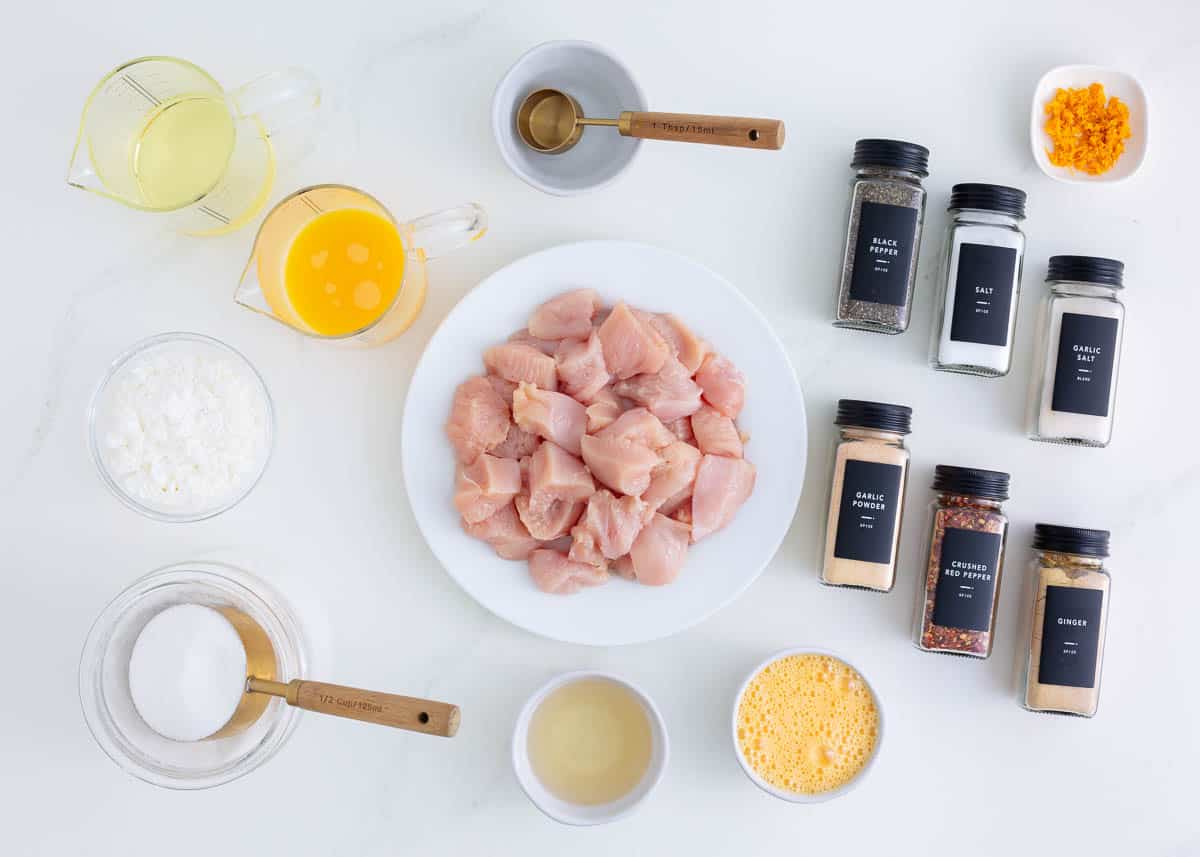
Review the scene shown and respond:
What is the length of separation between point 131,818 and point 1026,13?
2261mm

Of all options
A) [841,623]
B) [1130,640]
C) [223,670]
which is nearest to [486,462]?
[223,670]

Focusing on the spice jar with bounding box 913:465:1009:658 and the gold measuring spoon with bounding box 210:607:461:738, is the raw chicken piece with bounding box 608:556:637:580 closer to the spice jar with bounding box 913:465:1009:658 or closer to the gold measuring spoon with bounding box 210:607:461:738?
the gold measuring spoon with bounding box 210:607:461:738

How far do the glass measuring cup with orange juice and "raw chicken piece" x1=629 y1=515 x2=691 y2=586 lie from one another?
0.58m

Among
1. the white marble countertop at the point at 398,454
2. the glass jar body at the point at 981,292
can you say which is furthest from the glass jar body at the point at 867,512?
the glass jar body at the point at 981,292

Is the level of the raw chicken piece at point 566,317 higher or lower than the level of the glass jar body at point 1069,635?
higher

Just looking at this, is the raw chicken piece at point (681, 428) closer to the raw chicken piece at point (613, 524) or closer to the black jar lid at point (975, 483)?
the raw chicken piece at point (613, 524)

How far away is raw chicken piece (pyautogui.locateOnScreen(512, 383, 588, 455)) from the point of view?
4.98ft

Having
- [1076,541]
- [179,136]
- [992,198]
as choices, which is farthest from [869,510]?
[179,136]

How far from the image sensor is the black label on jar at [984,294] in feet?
5.15

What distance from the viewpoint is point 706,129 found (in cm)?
141

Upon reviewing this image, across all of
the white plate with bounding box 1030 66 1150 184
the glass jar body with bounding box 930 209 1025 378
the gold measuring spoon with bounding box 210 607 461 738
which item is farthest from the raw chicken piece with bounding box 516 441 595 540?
the white plate with bounding box 1030 66 1150 184

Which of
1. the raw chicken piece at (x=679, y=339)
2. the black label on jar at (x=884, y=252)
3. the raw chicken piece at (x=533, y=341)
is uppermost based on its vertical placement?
the black label on jar at (x=884, y=252)

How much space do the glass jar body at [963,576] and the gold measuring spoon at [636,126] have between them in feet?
2.38

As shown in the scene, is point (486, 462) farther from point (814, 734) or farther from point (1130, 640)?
point (1130, 640)
